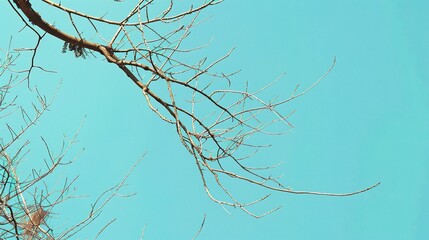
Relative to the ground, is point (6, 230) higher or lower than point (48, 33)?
lower

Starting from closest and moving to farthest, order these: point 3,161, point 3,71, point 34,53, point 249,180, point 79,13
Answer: point 249,180, point 79,13, point 34,53, point 3,161, point 3,71

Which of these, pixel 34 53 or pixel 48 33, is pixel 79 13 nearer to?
pixel 48 33

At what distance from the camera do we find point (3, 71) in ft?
11.0

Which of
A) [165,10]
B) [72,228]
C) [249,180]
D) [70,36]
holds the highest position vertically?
[165,10]

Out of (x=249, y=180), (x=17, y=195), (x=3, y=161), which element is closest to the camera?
(x=249, y=180)

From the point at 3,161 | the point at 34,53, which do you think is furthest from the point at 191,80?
the point at 3,161

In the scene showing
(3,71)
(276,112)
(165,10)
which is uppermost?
(3,71)

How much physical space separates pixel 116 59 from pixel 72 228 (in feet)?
3.36

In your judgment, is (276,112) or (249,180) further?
(276,112)

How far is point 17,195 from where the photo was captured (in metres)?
2.70

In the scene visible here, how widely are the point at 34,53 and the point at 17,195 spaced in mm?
808

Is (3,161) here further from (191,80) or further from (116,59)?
(191,80)

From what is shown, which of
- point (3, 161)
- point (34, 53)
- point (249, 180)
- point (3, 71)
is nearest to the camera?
point (249, 180)

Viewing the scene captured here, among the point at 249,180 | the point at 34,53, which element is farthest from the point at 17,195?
the point at 249,180
